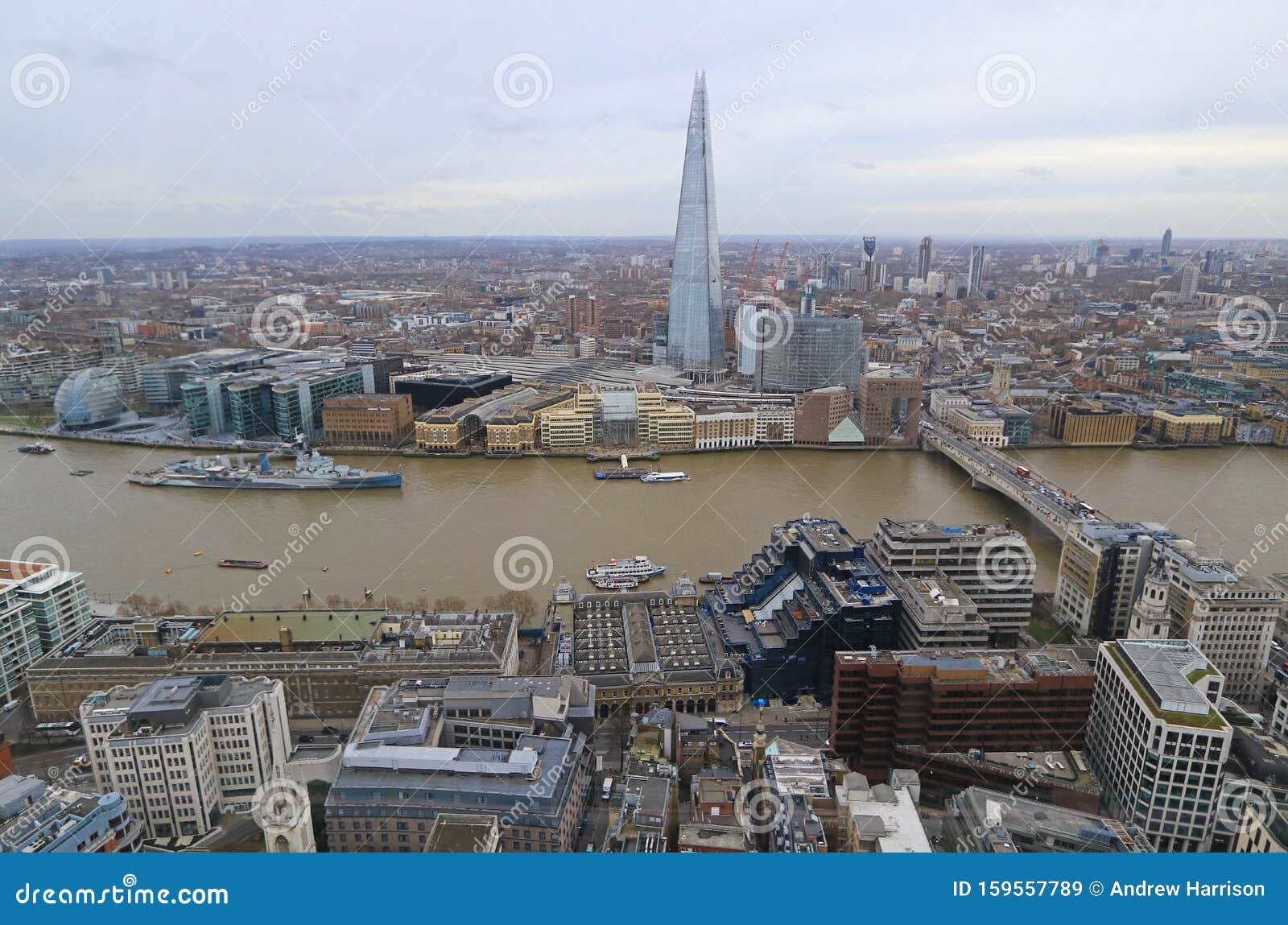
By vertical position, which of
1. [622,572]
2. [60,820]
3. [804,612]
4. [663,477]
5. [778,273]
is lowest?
[663,477]

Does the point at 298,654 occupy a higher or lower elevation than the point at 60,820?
lower

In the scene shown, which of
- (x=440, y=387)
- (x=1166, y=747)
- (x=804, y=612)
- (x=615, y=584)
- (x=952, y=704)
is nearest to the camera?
(x=1166, y=747)

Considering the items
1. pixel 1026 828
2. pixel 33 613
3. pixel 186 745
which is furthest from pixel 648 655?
pixel 33 613

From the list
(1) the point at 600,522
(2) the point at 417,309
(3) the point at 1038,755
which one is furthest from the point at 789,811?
(2) the point at 417,309

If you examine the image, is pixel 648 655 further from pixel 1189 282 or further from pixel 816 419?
pixel 1189 282

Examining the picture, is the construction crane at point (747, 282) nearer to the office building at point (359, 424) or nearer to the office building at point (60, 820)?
the office building at point (359, 424)

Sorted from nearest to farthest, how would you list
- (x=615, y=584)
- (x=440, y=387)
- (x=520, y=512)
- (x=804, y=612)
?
(x=804, y=612), (x=615, y=584), (x=520, y=512), (x=440, y=387)

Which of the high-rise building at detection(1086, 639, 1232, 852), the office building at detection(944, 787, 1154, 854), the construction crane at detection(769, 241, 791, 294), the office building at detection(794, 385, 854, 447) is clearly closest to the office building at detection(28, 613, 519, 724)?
the office building at detection(944, 787, 1154, 854)

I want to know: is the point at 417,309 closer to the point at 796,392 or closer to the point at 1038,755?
the point at 796,392
